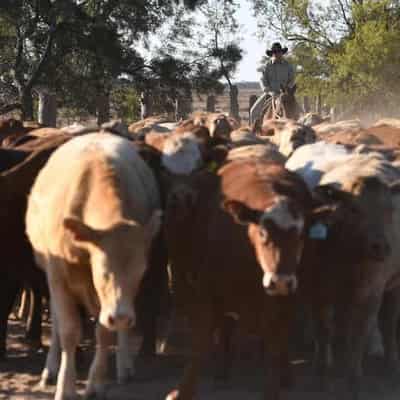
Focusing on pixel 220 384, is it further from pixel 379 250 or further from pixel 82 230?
pixel 82 230

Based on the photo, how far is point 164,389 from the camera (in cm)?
812

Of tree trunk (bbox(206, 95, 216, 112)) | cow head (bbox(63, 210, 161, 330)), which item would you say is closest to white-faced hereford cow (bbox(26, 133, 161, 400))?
cow head (bbox(63, 210, 161, 330))

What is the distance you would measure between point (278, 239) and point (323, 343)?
2.08 meters

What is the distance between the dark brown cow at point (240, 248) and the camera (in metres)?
6.81

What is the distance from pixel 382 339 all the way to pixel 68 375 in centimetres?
304

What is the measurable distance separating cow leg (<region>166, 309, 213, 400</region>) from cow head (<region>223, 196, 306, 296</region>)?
78 centimetres

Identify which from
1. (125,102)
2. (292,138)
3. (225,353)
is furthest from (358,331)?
(125,102)

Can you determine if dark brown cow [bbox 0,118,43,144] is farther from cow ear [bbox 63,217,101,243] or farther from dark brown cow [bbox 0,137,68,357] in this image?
cow ear [bbox 63,217,101,243]

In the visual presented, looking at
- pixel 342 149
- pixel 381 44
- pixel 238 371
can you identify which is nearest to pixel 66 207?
pixel 238 371

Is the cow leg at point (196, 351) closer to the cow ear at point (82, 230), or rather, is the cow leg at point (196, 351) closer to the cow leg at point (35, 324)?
the cow ear at point (82, 230)

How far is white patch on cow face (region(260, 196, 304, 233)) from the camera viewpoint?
6.79 m

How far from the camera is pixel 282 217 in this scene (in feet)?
22.3

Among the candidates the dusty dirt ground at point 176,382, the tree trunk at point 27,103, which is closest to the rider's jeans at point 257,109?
the tree trunk at point 27,103

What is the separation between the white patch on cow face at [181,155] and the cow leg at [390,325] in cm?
200
